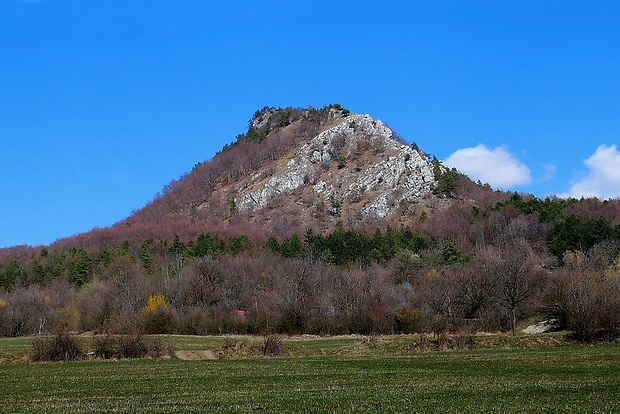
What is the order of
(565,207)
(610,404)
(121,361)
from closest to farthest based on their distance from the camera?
(610,404)
(121,361)
(565,207)

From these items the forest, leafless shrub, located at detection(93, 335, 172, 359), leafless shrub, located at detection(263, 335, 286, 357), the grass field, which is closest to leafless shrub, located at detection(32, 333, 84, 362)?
leafless shrub, located at detection(93, 335, 172, 359)

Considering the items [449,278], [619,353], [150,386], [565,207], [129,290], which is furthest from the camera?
[565,207]

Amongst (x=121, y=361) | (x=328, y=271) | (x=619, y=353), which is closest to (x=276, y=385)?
(x=121, y=361)

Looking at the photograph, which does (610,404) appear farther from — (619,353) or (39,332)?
(39,332)

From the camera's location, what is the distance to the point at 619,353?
4150 cm

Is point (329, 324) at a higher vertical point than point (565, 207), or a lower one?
lower

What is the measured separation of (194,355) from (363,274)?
202 feet

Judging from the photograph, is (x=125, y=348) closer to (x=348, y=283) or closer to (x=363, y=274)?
(x=348, y=283)

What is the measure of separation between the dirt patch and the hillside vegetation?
4.47 metres

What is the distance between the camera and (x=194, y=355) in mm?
49312

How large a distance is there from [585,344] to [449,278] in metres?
39.3

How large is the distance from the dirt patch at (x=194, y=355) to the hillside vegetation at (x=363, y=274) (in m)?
4.47

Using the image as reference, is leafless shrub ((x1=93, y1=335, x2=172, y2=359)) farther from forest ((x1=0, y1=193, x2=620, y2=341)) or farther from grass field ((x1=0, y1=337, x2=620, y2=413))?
grass field ((x1=0, y1=337, x2=620, y2=413))

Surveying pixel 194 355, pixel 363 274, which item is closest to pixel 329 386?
pixel 194 355
